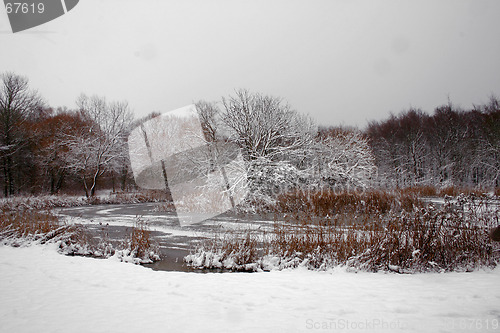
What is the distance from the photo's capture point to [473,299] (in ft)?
15.5

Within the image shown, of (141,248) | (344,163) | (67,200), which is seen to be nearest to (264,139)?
(344,163)

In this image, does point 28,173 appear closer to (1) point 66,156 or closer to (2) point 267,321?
(1) point 66,156

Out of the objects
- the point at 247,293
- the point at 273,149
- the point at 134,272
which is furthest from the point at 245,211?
the point at 247,293

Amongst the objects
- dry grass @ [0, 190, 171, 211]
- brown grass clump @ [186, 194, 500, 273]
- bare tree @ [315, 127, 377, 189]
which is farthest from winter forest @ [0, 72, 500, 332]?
dry grass @ [0, 190, 171, 211]

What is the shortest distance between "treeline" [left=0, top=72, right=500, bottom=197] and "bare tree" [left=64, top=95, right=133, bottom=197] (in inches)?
4.8

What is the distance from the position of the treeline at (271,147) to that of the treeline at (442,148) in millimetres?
142

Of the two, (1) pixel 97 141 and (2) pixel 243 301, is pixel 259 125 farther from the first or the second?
(1) pixel 97 141

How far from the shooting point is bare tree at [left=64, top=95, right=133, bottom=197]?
32.3 m

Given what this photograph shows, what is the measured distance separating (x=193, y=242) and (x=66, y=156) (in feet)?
95.3

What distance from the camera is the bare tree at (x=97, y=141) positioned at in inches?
1273

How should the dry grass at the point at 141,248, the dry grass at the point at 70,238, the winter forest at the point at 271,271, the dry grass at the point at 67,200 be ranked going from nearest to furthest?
the winter forest at the point at 271,271 < the dry grass at the point at 141,248 < the dry grass at the point at 70,238 < the dry grass at the point at 67,200

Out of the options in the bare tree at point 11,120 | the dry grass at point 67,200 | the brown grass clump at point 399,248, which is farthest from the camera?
the bare tree at point 11,120

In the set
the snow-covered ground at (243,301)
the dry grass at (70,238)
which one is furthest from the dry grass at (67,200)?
the snow-covered ground at (243,301)

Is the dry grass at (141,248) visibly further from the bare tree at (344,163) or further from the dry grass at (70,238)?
the bare tree at (344,163)
